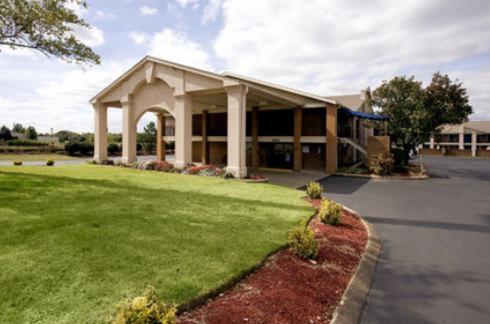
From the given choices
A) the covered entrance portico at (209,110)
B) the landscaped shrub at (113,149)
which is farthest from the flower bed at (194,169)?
the landscaped shrub at (113,149)

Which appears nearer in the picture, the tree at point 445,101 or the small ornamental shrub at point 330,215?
the small ornamental shrub at point 330,215

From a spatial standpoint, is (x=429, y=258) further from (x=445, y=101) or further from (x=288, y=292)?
(x=445, y=101)

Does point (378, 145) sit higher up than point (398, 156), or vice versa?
point (378, 145)

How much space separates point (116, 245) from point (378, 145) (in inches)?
885

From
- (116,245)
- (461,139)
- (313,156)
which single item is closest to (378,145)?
(313,156)

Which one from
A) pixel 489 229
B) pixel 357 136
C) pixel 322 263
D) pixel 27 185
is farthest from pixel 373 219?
pixel 357 136

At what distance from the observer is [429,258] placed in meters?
6.57

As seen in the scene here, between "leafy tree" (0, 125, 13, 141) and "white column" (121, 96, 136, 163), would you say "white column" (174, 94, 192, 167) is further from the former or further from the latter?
"leafy tree" (0, 125, 13, 141)

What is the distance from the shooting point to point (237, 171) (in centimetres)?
1714

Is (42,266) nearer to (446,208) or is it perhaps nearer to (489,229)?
(489,229)

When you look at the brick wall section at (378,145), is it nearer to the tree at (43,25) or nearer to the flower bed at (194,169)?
the flower bed at (194,169)

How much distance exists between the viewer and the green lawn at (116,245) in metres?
4.11

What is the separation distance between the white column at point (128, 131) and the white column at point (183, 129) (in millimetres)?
6052

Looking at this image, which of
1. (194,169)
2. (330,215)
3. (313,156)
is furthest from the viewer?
(313,156)
